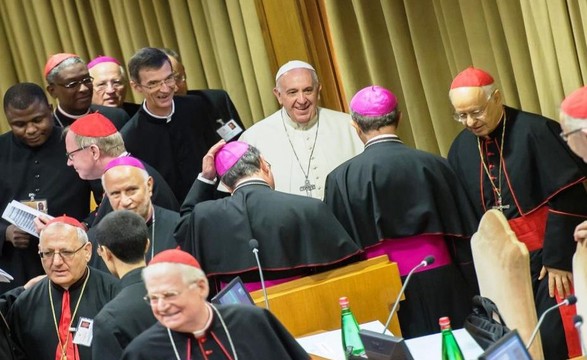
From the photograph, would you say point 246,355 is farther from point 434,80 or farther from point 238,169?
point 434,80

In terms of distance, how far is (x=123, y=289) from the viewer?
5.53 m

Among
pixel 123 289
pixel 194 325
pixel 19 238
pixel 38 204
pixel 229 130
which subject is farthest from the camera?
pixel 229 130

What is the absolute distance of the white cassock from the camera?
24.8 ft

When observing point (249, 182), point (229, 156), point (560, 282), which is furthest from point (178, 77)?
point (560, 282)

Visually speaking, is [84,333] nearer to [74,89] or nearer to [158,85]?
[158,85]

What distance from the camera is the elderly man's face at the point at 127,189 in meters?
6.58

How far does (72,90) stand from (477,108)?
258 cm

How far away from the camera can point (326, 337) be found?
588 centimetres

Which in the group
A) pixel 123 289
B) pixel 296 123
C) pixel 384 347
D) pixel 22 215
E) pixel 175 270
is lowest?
pixel 384 347

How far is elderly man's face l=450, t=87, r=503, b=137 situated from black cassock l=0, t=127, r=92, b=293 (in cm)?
229

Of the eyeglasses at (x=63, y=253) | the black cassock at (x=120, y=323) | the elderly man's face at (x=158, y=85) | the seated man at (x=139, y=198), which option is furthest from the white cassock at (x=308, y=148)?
the black cassock at (x=120, y=323)

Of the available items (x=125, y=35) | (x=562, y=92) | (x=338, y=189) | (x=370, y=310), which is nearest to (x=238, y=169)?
(x=338, y=189)

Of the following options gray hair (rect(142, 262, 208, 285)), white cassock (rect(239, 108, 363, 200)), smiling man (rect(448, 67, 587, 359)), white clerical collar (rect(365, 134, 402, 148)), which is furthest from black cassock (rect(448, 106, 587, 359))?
gray hair (rect(142, 262, 208, 285))

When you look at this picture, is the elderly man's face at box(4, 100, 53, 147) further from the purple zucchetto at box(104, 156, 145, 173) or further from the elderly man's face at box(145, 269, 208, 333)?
the elderly man's face at box(145, 269, 208, 333)
